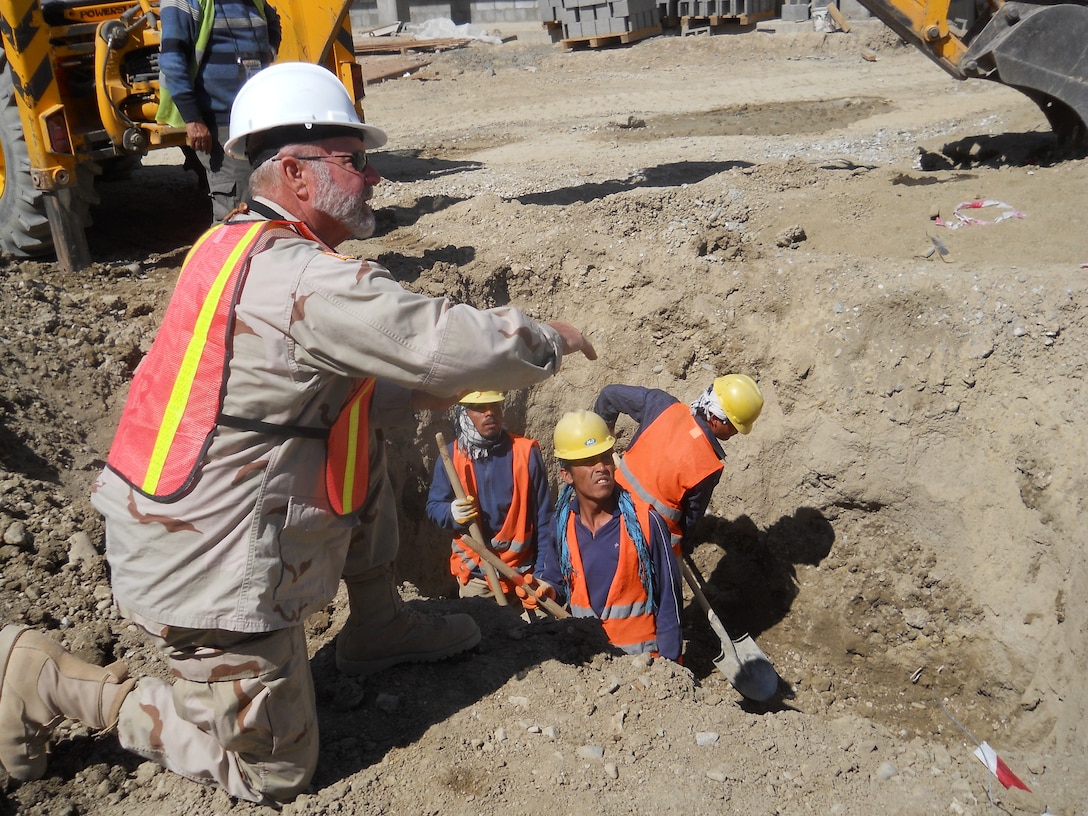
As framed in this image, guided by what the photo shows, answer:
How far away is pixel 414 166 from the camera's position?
31.4ft

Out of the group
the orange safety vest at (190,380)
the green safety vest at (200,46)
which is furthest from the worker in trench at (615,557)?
the green safety vest at (200,46)

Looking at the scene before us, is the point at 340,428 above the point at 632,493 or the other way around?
above

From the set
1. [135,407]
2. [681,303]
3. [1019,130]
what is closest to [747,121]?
[1019,130]

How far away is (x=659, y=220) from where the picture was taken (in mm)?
6320

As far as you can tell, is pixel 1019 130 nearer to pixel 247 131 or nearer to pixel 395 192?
pixel 395 192

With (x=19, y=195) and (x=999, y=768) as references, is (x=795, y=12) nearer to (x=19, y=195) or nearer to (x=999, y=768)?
(x=19, y=195)

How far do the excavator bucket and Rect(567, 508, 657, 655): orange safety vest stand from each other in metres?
5.08

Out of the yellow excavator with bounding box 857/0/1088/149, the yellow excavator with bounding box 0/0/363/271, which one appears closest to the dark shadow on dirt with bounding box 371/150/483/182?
the yellow excavator with bounding box 0/0/363/271

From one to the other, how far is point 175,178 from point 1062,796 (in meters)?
8.54

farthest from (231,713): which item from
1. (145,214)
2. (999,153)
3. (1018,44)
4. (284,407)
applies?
(999,153)

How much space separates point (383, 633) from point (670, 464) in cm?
178

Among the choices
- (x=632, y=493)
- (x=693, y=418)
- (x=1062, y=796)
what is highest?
(x=693, y=418)

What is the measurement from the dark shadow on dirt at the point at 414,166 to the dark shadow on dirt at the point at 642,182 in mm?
1617

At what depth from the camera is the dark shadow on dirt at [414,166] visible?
9.06 metres
